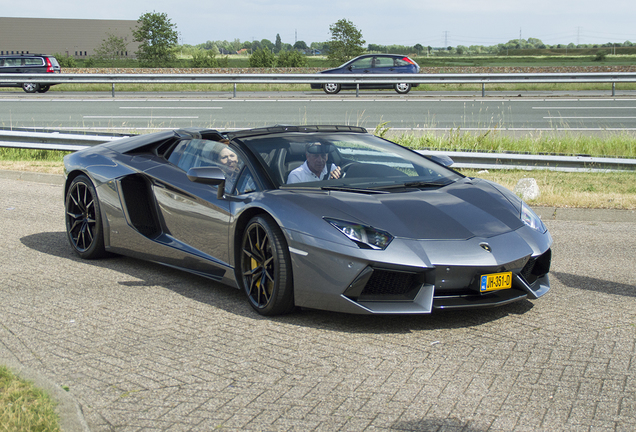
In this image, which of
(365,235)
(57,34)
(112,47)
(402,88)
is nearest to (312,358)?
(365,235)

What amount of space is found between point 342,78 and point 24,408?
23350mm

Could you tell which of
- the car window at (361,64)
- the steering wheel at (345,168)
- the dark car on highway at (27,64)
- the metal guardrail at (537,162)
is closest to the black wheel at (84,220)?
the steering wheel at (345,168)

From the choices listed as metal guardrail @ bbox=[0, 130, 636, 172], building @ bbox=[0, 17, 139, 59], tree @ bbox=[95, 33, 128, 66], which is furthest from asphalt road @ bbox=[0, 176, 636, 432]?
building @ bbox=[0, 17, 139, 59]

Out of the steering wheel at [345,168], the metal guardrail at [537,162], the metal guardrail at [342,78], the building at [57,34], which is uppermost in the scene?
the building at [57,34]

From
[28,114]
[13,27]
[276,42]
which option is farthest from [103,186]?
[276,42]

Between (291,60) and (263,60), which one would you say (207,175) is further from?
(263,60)

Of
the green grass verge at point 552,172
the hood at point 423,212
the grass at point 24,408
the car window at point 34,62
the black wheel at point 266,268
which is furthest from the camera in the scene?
the car window at point 34,62

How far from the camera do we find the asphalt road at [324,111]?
1658 cm

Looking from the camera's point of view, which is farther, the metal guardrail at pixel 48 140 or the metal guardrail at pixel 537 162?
the metal guardrail at pixel 48 140

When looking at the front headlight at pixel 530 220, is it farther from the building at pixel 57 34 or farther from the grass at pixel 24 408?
the building at pixel 57 34

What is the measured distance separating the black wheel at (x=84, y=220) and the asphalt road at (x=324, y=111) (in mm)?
7814

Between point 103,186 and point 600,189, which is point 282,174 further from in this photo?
point 600,189

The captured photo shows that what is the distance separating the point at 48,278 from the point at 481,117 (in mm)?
14870

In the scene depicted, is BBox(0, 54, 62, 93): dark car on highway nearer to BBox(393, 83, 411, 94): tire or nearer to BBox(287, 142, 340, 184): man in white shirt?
BBox(393, 83, 411, 94): tire
